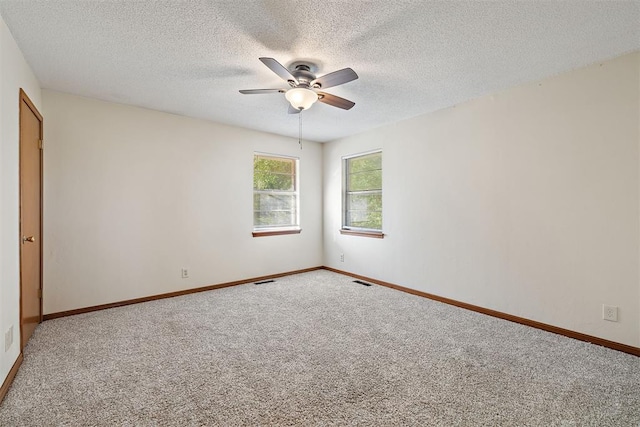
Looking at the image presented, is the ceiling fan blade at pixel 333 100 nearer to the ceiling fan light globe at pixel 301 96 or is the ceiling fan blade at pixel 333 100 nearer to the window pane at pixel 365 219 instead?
the ceiling fan light globe at pixel 301 96

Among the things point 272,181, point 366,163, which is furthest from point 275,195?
point 366,163

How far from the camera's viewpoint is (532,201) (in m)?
2.97

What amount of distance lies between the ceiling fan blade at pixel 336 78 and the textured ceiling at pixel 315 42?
0.62 ft

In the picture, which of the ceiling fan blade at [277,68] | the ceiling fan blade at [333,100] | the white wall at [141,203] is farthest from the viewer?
the white wall at [141,203]

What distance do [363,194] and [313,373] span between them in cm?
327

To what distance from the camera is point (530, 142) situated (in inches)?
117

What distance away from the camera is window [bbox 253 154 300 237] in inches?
193

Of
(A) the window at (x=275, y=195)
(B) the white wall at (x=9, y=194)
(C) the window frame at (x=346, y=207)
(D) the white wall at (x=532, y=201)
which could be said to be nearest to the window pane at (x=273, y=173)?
(A) the window at (x=275, y=195)

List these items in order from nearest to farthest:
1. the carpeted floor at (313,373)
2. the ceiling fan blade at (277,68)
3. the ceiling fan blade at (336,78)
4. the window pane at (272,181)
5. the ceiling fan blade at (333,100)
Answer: the carpeted floor at (313,373)
the ceiling fan blade at (277,68)
the ceiling fan blade at (336,78)
the ceiling fan blade at (333,100)
the window pane at (272,181)

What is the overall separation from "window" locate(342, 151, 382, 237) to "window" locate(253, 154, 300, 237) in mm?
885

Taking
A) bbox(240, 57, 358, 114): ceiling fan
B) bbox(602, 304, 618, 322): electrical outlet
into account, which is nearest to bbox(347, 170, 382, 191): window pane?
bbox(240, 57, 358, 114): ceiling fan

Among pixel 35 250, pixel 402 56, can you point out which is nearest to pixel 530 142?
pixel 402 56

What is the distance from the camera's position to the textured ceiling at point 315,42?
1.88 metres

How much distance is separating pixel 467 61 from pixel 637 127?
139 centimetres
